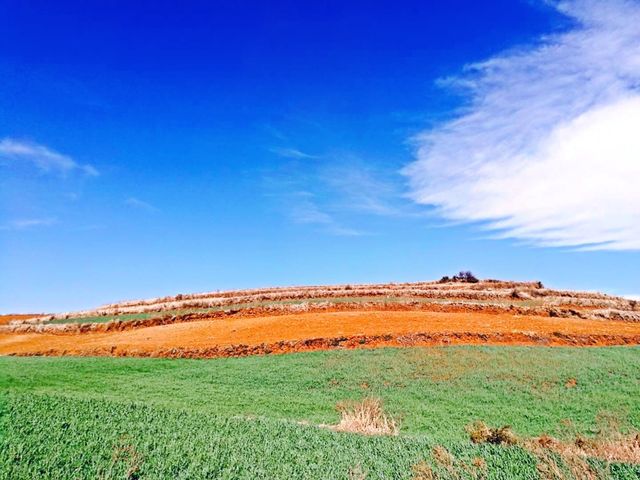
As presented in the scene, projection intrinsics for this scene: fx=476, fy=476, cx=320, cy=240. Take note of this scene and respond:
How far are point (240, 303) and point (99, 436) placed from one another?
37374 millimetres

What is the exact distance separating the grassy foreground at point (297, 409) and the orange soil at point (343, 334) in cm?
249

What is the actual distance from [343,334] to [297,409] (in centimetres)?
1241

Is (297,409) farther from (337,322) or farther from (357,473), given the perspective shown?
(337,322)

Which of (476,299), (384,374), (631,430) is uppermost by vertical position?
(476,299)

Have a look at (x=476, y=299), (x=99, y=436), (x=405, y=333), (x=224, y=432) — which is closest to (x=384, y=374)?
(x=405, y=333)

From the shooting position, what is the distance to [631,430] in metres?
12.0

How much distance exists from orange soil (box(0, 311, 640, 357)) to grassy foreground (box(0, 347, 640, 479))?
249 centimetres

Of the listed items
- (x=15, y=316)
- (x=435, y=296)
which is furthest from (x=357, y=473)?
(x=15, y=316)

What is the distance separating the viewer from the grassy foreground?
6.02 m

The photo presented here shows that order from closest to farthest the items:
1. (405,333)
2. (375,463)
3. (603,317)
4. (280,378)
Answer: (375,463) < (280,378) < (405,333) < (603,317)

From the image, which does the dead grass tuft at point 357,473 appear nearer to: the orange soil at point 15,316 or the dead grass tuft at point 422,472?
the dead grass tuft at point 422,472

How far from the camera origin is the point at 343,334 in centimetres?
2567

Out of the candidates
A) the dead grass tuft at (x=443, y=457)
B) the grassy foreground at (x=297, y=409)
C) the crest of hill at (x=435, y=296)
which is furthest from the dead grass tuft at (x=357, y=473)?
the crest of hill at (x=435, y=296)

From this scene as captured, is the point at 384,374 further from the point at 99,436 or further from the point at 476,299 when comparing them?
the point at 476,299
